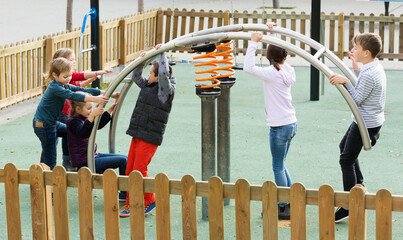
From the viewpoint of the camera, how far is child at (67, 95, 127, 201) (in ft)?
21.2

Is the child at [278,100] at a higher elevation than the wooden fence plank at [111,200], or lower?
higher

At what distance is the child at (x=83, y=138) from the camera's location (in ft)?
21.2

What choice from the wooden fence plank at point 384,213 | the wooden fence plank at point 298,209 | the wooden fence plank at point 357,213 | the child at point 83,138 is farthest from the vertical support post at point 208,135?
the wooden fence plank at point 384,213

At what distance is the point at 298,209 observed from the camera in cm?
452

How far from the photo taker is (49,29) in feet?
65.3

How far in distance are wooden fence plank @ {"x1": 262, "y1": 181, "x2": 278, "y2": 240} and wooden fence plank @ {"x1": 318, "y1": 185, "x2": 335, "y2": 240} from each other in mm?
282

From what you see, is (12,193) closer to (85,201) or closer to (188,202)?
(85,201)

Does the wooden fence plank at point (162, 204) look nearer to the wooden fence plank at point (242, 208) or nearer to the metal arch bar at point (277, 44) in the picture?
the wooden fence plank at point (242, 208)

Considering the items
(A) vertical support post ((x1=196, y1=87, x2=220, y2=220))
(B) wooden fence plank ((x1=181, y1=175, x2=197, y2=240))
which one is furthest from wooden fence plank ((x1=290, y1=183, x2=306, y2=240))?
(A) vertical support post ((x1=196, y1=87, x2=220, y2=220))

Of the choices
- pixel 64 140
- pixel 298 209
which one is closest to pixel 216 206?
pixel 298 209

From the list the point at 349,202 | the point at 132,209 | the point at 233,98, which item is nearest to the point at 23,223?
the point at 132,209

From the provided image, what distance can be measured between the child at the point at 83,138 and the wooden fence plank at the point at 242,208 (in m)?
2.15

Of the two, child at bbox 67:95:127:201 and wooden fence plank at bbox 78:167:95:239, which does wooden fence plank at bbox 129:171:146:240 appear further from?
child at bbox 67:95:127:201

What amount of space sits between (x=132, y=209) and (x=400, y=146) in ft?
15.5
